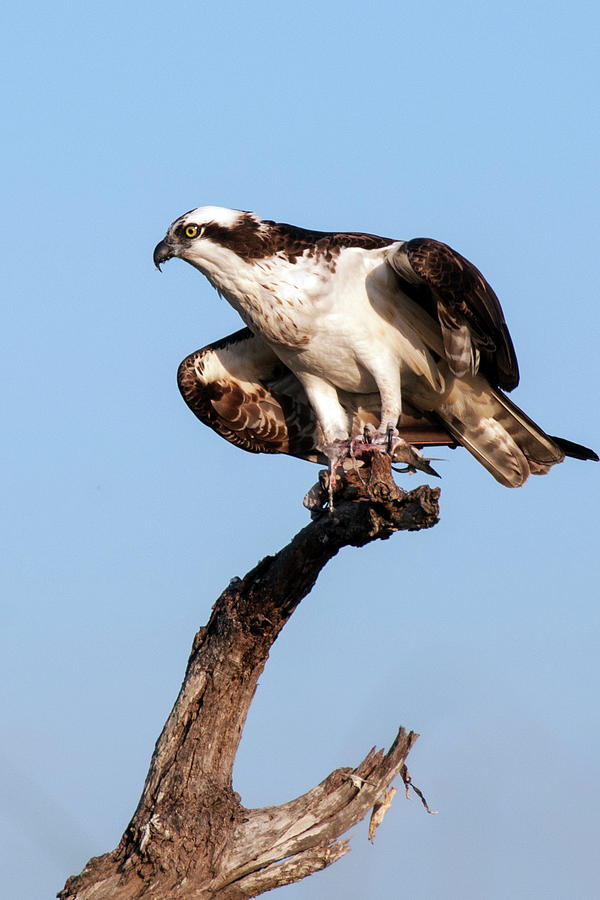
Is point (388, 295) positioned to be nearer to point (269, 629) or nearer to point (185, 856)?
point (269, 629)

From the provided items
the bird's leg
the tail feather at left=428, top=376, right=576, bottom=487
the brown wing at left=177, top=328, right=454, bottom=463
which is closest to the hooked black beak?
the brown wing at left=177, top=328, right=454, bottom=463

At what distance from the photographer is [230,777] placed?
21.8 ft

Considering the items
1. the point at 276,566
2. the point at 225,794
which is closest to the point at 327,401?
the point at 276,566

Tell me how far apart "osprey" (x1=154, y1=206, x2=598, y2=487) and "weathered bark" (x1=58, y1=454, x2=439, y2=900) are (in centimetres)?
75

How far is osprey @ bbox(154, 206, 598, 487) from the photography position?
7.25 m

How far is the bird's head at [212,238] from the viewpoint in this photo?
7730 mm

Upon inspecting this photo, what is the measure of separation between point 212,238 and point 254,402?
169cm

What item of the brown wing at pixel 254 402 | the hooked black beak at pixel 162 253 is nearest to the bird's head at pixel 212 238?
the hooked black beak at pixel 162 253

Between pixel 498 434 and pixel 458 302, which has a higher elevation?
pixel 458 302

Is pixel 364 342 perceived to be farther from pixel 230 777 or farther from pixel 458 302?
pixel 230 777

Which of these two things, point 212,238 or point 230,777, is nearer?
point 230,777

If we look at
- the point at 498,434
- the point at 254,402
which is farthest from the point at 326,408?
the point at 498,434

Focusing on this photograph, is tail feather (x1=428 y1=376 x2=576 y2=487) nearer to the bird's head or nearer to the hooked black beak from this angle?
the bird's head

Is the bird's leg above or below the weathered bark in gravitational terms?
above
